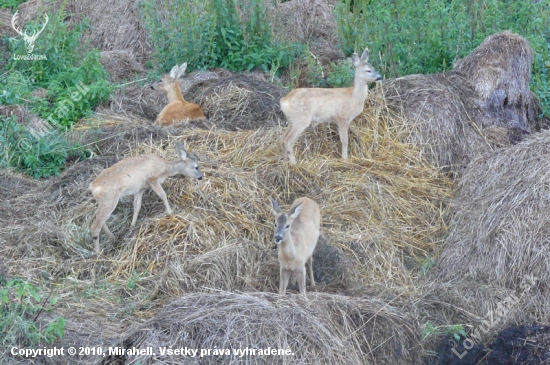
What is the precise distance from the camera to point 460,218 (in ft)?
34.0

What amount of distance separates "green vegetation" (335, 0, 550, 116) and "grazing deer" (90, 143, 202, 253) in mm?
4141

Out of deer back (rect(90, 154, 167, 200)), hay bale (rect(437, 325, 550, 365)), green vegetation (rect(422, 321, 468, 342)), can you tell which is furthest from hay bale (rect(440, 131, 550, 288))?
deer back (rect(90, 154, 167, 200))

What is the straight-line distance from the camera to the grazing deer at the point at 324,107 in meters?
11.3

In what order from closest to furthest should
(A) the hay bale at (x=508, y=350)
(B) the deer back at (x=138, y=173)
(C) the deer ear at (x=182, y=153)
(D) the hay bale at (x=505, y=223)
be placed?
(A) the hay bale at (x=508, y=350), (D) the hay bale at (x=505, y=223), (B) the deer back at (x=138, y=173), (C) the deer ear at (x=182, y=153)

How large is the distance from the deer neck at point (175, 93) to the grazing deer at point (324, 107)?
183cm

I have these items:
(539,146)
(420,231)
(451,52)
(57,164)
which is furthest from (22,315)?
(451,52)

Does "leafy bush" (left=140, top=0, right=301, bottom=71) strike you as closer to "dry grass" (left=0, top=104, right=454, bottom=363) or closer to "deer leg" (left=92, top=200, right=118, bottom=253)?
"dry grass" (left=0, top=104, right=454, bottom=363)

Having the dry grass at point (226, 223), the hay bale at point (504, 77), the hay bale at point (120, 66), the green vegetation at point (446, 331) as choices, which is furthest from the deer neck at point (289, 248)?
the hay bale at point (120, 66)

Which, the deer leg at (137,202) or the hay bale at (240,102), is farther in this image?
the hay bale at (240,102)

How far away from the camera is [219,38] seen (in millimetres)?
14109

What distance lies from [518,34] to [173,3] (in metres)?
5.14

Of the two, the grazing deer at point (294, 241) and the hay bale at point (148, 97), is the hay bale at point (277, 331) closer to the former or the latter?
the grazing deer at point (294, 241)

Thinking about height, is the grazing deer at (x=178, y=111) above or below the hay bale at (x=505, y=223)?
above

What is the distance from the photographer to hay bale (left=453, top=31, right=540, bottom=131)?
40.9 ft
